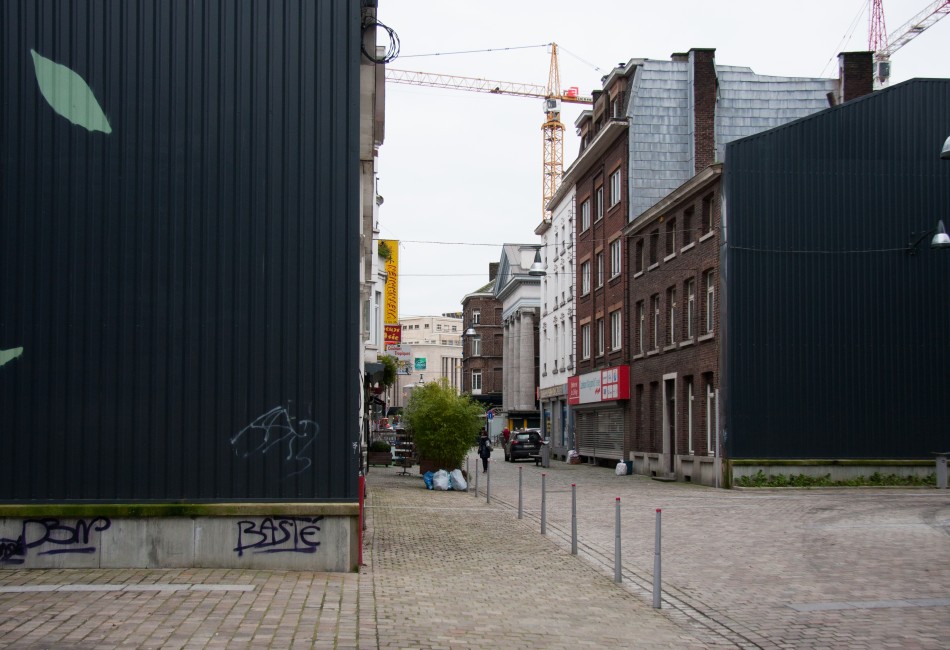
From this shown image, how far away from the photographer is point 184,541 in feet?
38.0

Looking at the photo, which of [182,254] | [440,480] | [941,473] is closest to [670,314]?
[941,473]

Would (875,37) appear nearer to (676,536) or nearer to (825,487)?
(825,487)

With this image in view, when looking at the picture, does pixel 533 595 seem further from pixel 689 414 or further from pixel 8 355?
pixel 689 414

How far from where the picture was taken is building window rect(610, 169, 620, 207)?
44375 millimetres

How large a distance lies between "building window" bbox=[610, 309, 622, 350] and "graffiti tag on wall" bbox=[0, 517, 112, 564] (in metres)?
34.0

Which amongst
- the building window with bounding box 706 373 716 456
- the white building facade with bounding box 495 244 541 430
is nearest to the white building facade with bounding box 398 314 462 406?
the white building facade with bounding box 495 244 541 430

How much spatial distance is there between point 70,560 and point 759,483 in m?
20.5

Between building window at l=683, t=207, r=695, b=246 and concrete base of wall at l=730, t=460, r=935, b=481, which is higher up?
building window at l=683, t=207, r=695, b=246

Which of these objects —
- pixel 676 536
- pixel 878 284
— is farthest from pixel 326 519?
pixel 878 284

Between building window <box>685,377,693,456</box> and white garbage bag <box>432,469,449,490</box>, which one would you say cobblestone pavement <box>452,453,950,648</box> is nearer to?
white garbage bag <box>432,469,449,490</box>

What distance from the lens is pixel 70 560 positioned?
11406 millimetres

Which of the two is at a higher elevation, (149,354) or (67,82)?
(67,82)

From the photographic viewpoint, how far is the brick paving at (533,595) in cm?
848

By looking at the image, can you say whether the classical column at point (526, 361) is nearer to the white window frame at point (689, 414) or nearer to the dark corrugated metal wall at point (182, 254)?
the white window frame at point (689, 414)
